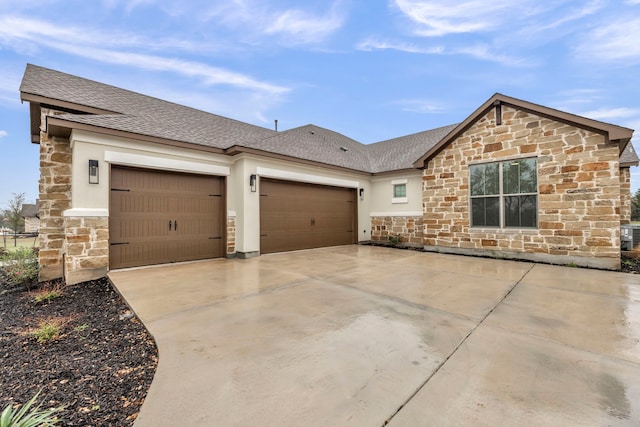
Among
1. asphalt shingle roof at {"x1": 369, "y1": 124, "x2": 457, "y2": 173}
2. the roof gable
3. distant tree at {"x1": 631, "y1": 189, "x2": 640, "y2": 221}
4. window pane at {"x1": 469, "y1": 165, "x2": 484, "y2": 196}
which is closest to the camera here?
the roof gable

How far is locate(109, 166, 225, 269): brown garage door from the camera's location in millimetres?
6089

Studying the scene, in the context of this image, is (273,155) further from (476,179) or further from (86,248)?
(476,179)

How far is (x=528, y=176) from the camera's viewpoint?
284 inches

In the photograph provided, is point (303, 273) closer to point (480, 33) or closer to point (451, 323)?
point (451, 323)

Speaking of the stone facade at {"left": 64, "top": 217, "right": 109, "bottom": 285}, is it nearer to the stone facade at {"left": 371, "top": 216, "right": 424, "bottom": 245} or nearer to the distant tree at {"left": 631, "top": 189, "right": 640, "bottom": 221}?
the stone facade at {"left": 371, "top": 216, "right": 424, "bottom": 245}

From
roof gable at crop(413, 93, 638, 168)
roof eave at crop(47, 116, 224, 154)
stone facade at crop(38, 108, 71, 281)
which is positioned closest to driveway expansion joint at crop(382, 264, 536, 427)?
roof gable at crop(413, 93, 638, 168)

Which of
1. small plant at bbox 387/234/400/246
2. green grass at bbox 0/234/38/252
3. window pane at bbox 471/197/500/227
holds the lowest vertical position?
green grass at bbox 0/234/38/252

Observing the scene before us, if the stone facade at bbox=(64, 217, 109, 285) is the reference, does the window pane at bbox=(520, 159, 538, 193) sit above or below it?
above

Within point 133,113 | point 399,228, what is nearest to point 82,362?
point 133,113

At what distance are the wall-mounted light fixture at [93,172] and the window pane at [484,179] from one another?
9.82m

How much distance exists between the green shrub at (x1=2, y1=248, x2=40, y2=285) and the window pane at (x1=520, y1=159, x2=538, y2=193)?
12140 mm

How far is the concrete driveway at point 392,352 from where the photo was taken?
172 cm

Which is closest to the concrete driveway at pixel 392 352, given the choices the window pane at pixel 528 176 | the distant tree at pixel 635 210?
the window pane at pixel 528 176

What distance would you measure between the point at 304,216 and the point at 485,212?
572cm
